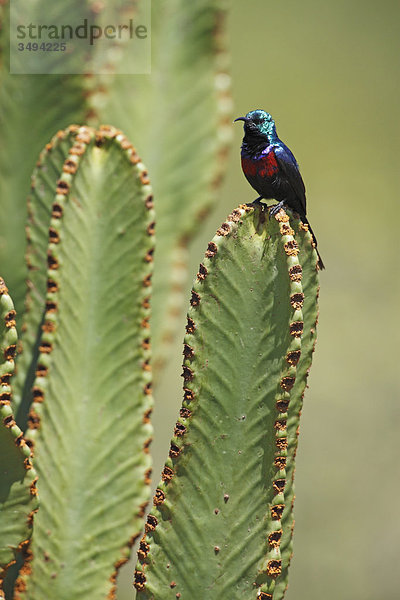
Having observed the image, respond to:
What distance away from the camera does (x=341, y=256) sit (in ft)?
17.3

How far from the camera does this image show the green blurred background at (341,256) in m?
4.01

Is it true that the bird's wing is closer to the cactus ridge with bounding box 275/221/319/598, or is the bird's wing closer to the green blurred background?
the cactus ridge with bounding box 275/221/319/598

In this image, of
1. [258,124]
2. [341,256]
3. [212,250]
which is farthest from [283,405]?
[341,256]

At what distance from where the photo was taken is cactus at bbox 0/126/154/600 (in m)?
1.40

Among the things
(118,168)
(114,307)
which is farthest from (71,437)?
(118,168)

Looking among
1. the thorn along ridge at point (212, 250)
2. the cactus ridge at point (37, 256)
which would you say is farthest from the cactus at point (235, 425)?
the cactus ridge at point (37, 256)

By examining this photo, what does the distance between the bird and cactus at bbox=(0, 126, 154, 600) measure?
0.20 metres

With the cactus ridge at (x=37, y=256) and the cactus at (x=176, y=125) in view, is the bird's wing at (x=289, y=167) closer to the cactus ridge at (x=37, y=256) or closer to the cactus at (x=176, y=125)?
the cactus ridge at (x=37, y=256)

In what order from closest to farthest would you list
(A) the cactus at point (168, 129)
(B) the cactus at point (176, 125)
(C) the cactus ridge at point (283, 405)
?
(C) the cactus ridge at point (283, 405) < (A) the cactus at point (168, 129) < (B) the cactus at point (176, 125)

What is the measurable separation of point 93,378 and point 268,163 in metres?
0.48

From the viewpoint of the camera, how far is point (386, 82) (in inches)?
221

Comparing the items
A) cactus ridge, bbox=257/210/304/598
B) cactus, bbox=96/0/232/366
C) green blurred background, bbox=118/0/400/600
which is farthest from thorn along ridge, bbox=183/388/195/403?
green blurred background, bbox=118/0/400/600

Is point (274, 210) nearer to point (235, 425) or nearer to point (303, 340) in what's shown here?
point (303, 340)

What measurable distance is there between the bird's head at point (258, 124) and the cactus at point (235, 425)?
0.60ft
